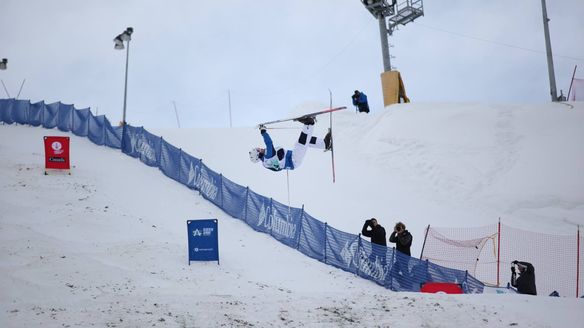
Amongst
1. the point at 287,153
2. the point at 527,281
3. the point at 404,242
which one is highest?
the point at 287,153

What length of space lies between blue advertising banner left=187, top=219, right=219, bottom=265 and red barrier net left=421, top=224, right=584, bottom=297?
542cm

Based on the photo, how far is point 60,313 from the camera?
23.2ft

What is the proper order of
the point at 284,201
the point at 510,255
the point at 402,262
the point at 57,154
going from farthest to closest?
1. the point at 284,201
2. the point at 57,154
3. the point at 510,255
4. the point at 402,262

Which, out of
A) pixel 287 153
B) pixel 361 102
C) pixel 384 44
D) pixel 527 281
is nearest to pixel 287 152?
pixel 287 153

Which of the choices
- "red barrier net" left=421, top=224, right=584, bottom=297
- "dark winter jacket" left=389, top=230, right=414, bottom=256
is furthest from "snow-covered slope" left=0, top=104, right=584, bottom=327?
"red barrier net" left=421, top=224, right=584, bottom=297

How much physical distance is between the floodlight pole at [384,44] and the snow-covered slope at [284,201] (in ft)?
12.6

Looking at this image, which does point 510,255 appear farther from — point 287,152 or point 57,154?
point 57,154

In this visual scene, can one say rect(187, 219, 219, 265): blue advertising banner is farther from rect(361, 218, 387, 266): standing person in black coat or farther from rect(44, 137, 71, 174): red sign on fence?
rect(44, 137, 71, 174): red sign on fence

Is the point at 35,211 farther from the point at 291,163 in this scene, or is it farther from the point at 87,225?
the point at 291,163

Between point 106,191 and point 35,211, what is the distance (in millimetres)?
3635

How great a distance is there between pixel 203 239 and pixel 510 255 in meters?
9.95

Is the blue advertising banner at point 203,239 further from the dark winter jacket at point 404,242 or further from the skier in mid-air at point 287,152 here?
the dark winter jacket at point 404,242

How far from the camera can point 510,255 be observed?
604 inches

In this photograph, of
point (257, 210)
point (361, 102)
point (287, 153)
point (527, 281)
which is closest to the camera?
point (527, 281)
